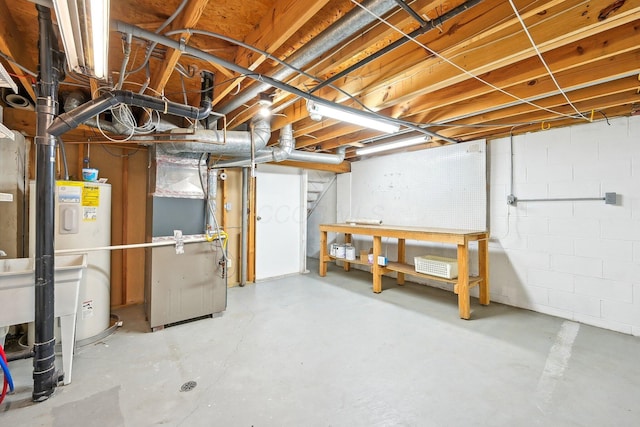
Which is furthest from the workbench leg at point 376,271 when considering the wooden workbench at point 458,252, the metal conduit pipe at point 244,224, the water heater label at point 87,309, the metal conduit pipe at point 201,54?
the water heater label at point 87,309

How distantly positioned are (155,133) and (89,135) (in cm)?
106

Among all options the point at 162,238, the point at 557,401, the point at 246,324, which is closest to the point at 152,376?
the point at 246,324

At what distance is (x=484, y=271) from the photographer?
338 centimetres

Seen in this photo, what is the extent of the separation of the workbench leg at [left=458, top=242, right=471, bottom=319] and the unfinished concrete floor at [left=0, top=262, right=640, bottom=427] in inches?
4.9

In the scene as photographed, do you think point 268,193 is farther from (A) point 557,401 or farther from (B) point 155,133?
(A) point 557,401

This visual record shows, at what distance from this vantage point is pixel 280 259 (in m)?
4.67

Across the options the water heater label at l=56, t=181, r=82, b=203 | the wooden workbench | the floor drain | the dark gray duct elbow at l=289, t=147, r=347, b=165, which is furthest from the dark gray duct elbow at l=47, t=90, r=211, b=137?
the wooden workbench

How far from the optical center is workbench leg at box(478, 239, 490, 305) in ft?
11.0

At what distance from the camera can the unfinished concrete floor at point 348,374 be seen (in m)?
1.57

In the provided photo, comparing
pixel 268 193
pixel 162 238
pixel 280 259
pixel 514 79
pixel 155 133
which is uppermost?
pixel 514 79

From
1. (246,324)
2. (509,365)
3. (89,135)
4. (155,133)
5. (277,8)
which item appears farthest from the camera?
(89,135)

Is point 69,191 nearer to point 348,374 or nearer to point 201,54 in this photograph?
point 201,54

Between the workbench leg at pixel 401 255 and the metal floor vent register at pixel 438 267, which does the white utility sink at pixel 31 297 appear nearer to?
the metal floor vent register at pixel 438 267

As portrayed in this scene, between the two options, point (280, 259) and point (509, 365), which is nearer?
point (509, 365)
